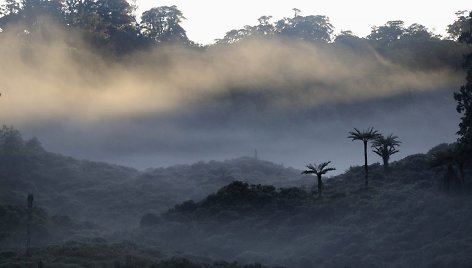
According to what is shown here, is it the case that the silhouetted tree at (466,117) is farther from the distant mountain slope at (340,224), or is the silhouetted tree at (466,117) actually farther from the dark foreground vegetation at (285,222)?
the distant mountain slope at (340,224)

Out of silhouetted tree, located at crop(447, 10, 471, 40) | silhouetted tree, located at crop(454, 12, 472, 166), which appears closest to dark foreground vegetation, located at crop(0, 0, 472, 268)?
silhouetted tree, located at crop(454, 12, 472, 166)

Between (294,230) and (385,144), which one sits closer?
(294,230)

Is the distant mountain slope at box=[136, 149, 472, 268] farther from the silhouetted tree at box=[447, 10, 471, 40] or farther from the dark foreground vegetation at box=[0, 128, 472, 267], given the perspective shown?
the silhouetted tree at box=[447, 10, 471, 40]

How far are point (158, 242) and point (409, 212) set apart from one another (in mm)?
34669

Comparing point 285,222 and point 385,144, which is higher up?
point 385,144

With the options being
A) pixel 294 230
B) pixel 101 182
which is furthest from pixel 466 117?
pixel 101 182

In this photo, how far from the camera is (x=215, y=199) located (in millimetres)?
105312

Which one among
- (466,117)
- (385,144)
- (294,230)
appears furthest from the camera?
(385,144)

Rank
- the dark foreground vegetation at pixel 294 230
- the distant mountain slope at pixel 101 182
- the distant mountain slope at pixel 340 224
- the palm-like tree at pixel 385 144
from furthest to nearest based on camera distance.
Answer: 1. the distant mountain slope at pixel 101 182
2. the palm-like tree at pixel 385 144
3. the distant mountain slope at pixel 340 224
4. the dark foreground vegetation at pixel 294 230

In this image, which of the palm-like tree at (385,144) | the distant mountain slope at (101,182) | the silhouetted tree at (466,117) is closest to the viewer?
the silhouetted tree at (466,117)

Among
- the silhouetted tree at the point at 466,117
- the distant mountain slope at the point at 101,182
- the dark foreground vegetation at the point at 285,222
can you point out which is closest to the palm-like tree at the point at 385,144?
the dark foreground vegetation at the point at 285,222

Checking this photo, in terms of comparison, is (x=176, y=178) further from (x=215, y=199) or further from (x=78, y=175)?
(x=215, y=199)

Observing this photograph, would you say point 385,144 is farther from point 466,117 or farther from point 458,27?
point 458,27

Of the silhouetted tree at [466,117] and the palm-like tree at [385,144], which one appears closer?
the silhouetted tree at [466,117]
